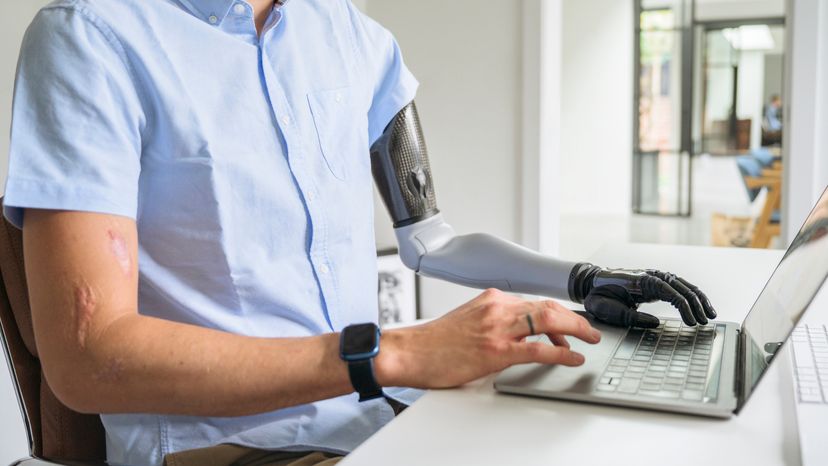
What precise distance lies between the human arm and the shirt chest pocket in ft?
1.23

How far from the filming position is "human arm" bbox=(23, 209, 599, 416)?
0.79 meters

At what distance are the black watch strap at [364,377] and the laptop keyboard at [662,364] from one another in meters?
0.21

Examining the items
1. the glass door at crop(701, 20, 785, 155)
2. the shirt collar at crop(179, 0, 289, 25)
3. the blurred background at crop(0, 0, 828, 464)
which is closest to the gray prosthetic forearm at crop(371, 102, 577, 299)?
the shirt collar at crop(179, 0, 289, 25)

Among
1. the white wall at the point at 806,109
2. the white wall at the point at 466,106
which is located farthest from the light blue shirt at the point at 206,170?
the white wall at the point at 806,109

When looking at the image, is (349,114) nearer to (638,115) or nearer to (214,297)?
(214,297)

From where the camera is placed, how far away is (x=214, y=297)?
1005 millimetres

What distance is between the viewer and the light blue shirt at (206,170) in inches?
34.3

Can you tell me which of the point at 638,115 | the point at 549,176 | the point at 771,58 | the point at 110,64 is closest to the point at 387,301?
the point at 549,176

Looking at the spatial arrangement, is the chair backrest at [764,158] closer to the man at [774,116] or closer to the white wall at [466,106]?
the white wall at [466,106]

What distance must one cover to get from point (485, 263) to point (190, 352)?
0.53 meters

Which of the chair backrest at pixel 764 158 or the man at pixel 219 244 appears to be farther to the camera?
the chair backrest at pixel 764 158

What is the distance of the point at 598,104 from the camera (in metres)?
8.79

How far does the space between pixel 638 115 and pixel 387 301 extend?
222 inches

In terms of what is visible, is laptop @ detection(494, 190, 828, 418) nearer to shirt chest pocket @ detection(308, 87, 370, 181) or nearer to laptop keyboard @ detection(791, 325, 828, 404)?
laptop keyboard @ detection(791, 325, 828, 404)
